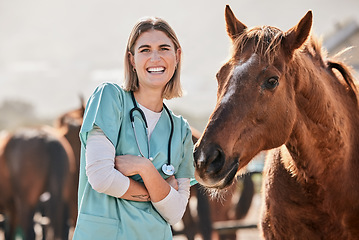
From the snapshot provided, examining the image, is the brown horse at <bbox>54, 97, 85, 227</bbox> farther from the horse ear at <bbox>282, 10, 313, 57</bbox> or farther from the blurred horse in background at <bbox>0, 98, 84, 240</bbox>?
the horse ear at <bbox>282, 10, 313, 57</bbox>

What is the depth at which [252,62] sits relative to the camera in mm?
2504

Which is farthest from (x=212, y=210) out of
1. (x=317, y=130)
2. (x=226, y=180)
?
(x=226, y=180)

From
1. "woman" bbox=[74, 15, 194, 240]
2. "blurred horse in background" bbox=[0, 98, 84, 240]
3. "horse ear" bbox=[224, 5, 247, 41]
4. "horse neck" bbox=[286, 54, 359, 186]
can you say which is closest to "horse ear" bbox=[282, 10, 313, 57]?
"horse neck" bbox=[286, 54, 359, 186]

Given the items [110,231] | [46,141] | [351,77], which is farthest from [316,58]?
[46,141]

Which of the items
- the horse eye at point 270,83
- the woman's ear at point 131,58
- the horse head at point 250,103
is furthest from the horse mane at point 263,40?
the woman's ear at point 131,58

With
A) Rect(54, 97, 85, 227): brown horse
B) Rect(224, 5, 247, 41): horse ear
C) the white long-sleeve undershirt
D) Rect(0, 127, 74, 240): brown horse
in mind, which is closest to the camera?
the white long-sleeve undershirt

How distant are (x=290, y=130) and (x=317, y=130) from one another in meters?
0.26

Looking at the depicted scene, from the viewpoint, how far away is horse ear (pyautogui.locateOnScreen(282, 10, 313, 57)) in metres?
2.50

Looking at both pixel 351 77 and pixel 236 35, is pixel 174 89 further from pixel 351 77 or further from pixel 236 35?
pixel 351 77

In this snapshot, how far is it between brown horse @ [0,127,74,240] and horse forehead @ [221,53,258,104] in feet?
13.1

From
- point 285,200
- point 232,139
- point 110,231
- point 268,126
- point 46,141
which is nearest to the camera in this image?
point 110,231

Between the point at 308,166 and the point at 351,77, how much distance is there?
71 cm

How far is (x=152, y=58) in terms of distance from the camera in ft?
7.92

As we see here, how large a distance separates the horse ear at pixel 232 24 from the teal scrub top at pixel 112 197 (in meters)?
0.82
